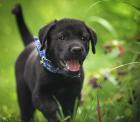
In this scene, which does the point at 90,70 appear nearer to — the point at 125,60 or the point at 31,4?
the point at 125,60

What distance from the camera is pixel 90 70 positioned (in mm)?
10938

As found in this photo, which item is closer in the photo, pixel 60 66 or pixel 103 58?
pixel 60 66

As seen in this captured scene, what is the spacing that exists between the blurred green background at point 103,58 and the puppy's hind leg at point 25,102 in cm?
11

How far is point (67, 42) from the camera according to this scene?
6.46 m

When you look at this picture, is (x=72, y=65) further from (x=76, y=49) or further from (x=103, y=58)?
(x=103, y=58)

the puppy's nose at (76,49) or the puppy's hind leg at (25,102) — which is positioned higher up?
the puppy's nose at (76,49)

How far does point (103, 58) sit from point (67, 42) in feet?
15.7

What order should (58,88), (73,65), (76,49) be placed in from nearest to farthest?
(76,49)
(73,65)
(58,88)

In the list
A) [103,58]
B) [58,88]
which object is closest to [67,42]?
[58,88]

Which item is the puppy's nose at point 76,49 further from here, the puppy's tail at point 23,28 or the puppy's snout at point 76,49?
the puppy's tail at point 23,28

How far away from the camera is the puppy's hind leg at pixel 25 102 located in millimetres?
7656

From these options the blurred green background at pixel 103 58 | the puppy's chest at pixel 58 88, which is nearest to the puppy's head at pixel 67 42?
the puppy's chest at pixel 58 88

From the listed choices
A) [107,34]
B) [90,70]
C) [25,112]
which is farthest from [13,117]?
[107,34]

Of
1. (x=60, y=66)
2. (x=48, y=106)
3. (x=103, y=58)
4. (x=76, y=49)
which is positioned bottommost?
(x=103, y=58)
